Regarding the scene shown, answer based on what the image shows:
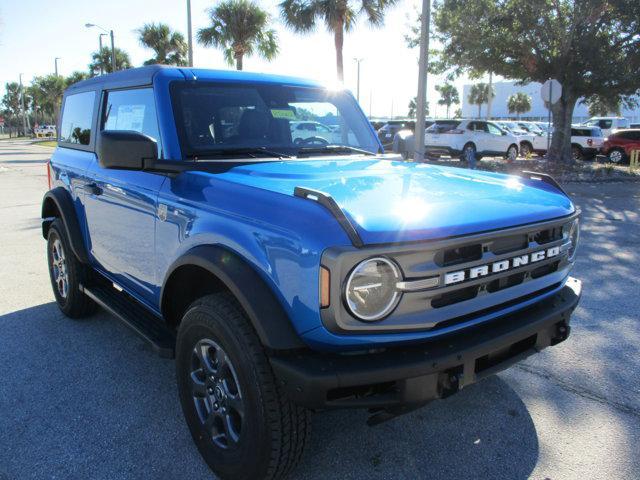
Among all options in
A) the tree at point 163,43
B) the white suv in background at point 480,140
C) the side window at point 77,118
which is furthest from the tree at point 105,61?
the side window at point 77,118

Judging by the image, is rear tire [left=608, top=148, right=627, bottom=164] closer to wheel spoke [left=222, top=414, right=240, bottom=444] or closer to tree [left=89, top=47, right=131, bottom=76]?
wheel spoke [left=222, top=414, right=240, bottom=444]

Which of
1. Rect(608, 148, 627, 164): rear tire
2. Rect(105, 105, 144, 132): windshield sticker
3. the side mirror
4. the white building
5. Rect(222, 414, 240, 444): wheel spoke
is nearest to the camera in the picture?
Rect(222, 414, 240, 444): wheel spoke

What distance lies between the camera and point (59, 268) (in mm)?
4559

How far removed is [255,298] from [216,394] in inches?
25.5

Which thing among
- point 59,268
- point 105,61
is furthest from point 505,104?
point 59,268

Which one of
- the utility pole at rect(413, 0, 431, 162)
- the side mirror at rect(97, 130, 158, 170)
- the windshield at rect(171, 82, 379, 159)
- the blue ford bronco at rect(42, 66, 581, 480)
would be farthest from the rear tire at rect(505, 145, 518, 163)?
the side mirror at rect(97, 130, 158, 170)

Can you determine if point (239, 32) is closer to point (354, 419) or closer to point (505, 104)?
point (354, 419)

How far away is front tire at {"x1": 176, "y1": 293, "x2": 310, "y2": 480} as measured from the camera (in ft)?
6.93

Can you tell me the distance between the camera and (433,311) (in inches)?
83.1

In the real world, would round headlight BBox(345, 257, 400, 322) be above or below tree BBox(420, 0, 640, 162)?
below

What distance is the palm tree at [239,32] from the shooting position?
78.7 feet

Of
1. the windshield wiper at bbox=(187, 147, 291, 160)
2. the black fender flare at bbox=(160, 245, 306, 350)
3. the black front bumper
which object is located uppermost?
the windshield wiper at bbox=(187, 147, 291, 160)

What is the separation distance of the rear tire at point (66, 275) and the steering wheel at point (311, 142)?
2039 millimetres

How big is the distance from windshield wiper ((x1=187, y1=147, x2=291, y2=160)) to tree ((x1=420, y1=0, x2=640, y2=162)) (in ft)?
A: 51.9
